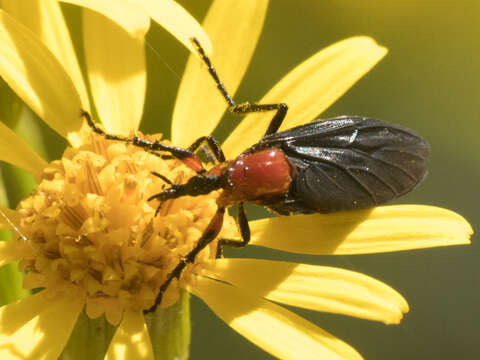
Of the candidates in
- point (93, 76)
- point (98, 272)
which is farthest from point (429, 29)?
point (98, 272)

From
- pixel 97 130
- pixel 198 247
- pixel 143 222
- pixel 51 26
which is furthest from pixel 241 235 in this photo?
pixel 51 26

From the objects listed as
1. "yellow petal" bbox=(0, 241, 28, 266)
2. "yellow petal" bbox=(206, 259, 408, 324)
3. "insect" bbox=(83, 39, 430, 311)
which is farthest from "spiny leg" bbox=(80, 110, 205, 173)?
"yellow petal" bbox=(0, 241, 28, 266)

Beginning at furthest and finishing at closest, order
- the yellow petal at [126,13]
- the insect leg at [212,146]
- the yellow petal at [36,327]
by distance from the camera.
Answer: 1. the insect leg at [212,146]
2. the yellow petal at [36,327]
3. the yellow petal at [126,13]

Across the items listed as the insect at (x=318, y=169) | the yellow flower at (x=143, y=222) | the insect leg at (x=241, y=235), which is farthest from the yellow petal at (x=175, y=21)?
the insect leg at (x=241, y=235)

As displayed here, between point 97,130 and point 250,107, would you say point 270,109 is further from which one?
point 97,130

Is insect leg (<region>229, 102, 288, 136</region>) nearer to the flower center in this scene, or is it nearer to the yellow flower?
the yellow flower

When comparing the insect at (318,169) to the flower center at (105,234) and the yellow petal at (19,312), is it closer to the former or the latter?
the flower center at (105,234)
